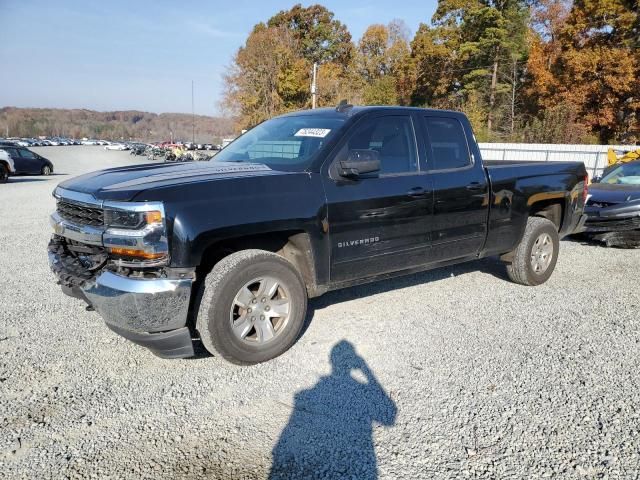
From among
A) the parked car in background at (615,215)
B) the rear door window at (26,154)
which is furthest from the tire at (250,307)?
the rear door window at (26,154)

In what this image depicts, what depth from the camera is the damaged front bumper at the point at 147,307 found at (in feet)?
10.3

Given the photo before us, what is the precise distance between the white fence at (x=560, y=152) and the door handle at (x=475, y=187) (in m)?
17.7

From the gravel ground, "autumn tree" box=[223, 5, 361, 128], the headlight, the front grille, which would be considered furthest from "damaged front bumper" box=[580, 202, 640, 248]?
"autumn tree" box=[223, 5, 361, 128]

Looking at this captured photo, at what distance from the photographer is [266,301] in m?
3.62

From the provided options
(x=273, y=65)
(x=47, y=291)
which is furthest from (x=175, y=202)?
(x=273, y=65)

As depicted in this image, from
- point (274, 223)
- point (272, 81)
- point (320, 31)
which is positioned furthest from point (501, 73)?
point (274, 223)

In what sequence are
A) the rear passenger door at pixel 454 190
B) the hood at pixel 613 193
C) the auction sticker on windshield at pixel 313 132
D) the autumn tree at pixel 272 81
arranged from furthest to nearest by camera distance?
1. the autumn tree at pixel 272 81
2. the hood at pixel 613 193
3. the rear passenger door at pixel 454 190
4. the auction sticker on windshield at pixel 313 132

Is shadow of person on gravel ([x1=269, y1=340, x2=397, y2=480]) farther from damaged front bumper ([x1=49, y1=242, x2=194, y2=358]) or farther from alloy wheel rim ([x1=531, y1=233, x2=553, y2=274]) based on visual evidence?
alloy wheel rim ([x1=531, y1=233, x2=553, y2=274])

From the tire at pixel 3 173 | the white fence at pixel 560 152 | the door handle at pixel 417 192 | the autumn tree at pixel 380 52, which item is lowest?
the tire at pixel 3 173

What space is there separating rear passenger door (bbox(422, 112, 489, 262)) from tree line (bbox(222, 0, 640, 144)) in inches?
1150

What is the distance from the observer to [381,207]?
162 inches

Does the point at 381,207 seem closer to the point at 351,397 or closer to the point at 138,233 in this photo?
the point at 351,397

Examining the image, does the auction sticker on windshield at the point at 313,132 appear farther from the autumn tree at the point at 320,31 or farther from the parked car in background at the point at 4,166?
the autumn tree at the point at 320,31

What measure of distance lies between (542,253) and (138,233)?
4524 millimetres
